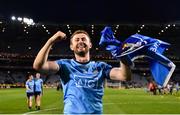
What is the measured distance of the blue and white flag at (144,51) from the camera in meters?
4.94

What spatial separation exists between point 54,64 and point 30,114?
14.8 metres

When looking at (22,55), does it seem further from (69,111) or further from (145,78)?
(69,111)

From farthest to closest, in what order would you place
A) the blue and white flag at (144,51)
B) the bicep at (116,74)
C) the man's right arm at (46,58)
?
the bicep at (116,74), the man's right arm at (46,58), the blue and white flag at (144,51)

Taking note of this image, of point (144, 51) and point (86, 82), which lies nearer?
point (144, 51)

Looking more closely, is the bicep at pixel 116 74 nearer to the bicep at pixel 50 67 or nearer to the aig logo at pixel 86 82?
the aig logo at pixel 86 82

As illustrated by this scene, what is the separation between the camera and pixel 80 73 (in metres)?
5.36

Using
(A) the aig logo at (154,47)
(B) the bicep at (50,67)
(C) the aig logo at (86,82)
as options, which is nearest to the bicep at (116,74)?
(C) the aig logo at (86,82)

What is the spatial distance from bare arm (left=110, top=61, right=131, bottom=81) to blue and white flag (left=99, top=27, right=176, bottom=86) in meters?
0.13

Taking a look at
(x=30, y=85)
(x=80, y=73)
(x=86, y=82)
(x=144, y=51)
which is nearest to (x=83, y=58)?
(x=80, y=73)

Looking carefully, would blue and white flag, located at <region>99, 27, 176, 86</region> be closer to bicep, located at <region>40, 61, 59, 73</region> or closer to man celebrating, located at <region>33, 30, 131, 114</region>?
man celebrating, located at <region>33, 30, 131, 114</region>

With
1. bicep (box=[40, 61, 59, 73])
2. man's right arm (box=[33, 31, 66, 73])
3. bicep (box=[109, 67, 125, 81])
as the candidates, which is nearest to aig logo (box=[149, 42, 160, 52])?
bicep (box=[109, 67, 125, 81])

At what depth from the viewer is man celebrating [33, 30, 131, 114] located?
5.16 meters

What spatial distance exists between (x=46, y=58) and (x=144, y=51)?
1175mm

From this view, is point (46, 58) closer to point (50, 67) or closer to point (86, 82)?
point (50, 67)
